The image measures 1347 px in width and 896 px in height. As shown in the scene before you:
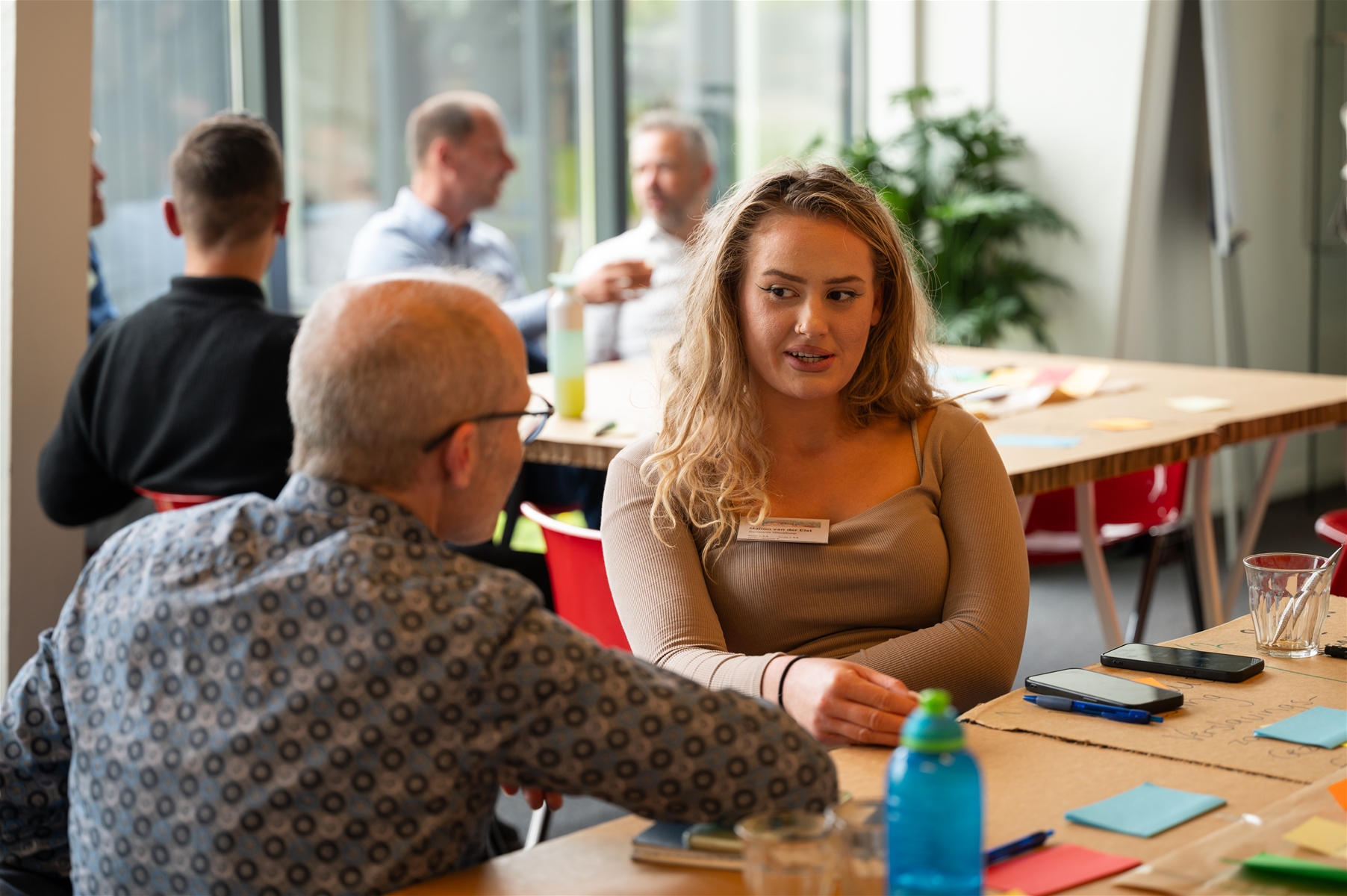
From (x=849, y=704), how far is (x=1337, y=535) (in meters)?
1.51

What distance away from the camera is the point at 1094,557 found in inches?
128

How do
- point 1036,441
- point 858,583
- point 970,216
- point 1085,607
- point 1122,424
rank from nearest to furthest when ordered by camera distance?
1. point 858,583
2. point 1036,441
3. point 1122,424
4. point 1085,607
5. point 970,216

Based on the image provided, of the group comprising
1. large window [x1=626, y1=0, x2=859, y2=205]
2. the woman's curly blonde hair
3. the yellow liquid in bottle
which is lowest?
the yellow liquid in bottle

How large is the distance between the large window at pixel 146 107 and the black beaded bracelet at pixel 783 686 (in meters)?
3.61

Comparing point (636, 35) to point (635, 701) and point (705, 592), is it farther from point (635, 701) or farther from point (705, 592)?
point (635, 701)

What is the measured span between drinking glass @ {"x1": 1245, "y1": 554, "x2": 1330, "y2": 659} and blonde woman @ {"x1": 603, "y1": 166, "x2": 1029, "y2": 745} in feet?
0.94

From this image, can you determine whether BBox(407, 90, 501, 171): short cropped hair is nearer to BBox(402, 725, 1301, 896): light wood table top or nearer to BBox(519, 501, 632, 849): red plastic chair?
BBox(519, 501, 632, 849): red plastic chair

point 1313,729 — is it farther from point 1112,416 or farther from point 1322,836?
point 1112,416

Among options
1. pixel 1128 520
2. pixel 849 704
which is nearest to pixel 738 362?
pixel 849 704

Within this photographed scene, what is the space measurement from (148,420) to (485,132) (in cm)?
218

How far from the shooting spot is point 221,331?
2611mm

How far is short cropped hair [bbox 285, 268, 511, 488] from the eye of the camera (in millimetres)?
1109


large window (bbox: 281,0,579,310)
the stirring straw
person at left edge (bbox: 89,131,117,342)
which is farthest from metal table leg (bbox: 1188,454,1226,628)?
large window (bbox: 281,0,579,310)

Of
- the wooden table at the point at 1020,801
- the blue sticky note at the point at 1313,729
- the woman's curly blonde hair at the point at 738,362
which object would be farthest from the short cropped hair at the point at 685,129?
the blue sticky note at the point at 1313,729
